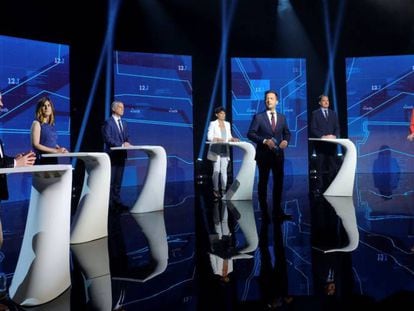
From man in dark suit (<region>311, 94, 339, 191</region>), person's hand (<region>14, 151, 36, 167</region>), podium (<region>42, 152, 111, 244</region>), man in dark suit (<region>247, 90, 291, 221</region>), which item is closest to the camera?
person's hand (<region>14, 151, 36, 167</region>)

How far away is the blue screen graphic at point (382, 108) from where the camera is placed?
8.53 metres

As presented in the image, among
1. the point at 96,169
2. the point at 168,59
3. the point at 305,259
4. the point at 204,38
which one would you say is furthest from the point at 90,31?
the point at 305,259

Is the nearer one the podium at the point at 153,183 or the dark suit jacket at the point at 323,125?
the podium at the point at 153,183

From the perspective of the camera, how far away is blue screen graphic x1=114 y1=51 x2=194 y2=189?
7508 millimetres

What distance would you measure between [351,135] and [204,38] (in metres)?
3.67

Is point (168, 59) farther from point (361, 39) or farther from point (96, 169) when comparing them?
point (96, 169)

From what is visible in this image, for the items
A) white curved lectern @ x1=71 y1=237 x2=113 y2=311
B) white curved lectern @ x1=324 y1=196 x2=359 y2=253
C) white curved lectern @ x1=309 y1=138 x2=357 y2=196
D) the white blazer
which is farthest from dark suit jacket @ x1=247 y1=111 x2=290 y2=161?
white curved lectern @ x1=71 y1=237 x2=113 y2=311

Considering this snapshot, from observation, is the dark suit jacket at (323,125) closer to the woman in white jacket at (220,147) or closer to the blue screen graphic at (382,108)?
the woman in white jacket at (220,147)

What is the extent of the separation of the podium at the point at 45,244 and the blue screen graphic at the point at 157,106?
5498 mm

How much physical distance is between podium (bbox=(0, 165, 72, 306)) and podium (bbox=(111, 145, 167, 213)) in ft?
7.86

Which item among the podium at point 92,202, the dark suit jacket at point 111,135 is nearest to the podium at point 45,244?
the podium at point 92,202

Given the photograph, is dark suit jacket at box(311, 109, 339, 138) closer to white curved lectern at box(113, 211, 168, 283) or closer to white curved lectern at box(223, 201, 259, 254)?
white curved lectern at box(223, 201, 259, 254)

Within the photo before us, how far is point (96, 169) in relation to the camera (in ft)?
10.6

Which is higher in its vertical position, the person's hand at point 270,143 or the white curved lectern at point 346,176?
the person's hand at point 270,143
